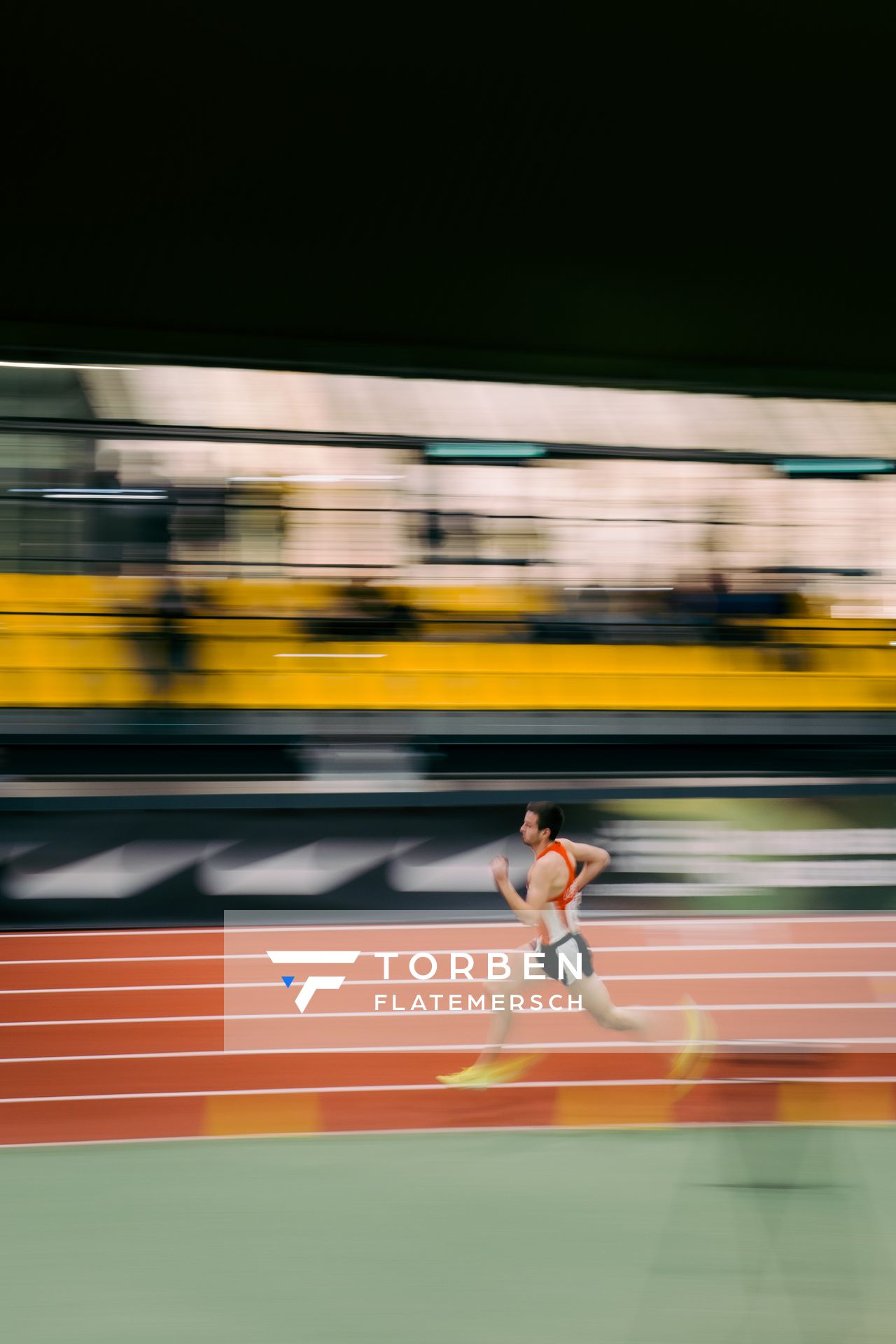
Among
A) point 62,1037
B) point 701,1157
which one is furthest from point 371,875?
point 701,1157

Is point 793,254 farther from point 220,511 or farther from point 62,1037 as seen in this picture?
point 220,511

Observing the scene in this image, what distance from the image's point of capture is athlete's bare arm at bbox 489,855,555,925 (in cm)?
393

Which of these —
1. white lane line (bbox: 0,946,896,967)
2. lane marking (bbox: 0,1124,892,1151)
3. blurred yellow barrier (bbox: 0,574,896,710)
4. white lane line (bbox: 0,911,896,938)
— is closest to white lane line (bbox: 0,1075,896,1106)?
lane marking (bbox: 0,1124,892,1151)

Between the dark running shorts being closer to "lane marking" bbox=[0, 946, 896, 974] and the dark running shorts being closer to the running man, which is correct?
the running man

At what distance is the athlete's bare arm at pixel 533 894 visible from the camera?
12.9 ft

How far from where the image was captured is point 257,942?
6969mm

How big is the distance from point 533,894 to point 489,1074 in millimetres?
699

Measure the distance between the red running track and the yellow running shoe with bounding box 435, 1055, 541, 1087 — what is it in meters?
0.03

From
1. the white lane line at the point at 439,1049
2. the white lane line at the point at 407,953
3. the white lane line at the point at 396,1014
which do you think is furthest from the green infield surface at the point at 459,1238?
the white lane line at the point at 407,953

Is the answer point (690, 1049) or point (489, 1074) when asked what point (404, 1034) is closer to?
point (489, 1074)

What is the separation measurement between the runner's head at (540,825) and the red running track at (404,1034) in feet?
2.37

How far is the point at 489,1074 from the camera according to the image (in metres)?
4.45

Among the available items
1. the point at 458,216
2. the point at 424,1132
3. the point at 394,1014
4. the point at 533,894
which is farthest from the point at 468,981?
the point at 458,216

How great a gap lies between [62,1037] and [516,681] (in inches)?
205
